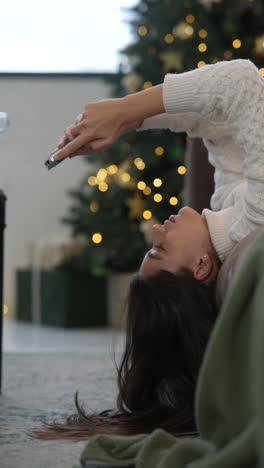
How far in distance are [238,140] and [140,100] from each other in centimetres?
19

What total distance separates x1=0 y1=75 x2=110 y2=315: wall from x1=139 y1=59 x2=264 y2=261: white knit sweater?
2743 millimetres

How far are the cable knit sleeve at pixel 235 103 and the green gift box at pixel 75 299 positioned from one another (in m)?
2.27

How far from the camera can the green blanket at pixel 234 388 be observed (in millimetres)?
1043

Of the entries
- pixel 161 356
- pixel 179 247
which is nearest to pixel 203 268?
pixel 179 247

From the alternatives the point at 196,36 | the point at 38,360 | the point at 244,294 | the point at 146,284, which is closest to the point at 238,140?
the point at 146,284

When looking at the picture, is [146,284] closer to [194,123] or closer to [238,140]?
[238,140]

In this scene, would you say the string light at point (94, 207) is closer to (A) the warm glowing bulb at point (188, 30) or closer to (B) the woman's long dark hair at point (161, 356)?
(A) the warm glowing bulb at point (188, 30)

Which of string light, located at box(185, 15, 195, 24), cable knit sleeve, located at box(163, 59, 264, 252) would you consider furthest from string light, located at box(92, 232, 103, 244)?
cable knit sleeve, located at box(163, 59, 264, 252)

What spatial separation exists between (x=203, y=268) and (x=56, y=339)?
2.00 meters

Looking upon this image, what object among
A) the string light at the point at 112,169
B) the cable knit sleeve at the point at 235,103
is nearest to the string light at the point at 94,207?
the string light at the point at 112,169

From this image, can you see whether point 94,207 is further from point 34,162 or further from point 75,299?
point 34,162

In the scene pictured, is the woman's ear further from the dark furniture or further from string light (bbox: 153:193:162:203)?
string light (bbox: 153:193:162:203)

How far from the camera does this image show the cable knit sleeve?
167cm

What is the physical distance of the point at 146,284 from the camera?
152 cm
